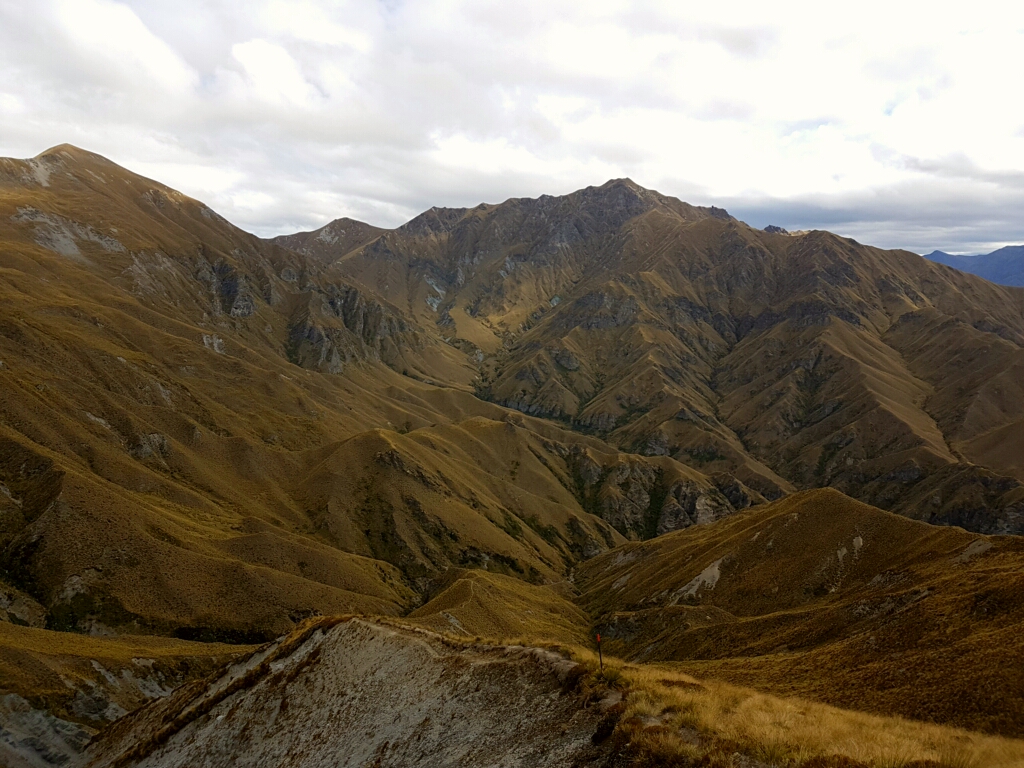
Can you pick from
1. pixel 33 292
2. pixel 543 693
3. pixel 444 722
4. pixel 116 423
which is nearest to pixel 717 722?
pixel 543 693

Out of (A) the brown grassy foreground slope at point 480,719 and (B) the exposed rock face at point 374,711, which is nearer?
(A) the brown grassy foreground slope at point 480,719

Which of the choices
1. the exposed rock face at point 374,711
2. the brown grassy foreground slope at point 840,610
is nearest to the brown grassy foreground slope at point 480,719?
the exposed rock face at point 374,711

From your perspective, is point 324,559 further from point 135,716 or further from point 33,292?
point 33,292

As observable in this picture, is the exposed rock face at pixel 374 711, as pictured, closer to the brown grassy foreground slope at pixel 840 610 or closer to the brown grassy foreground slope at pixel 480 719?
the brown grassy foreground slope at pixel 480 719

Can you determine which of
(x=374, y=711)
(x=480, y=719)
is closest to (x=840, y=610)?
(x=480, y=719)

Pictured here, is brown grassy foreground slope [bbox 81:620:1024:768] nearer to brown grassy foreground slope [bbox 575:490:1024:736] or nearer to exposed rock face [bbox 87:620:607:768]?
exposed rock face [bbox 87:620:607:768]

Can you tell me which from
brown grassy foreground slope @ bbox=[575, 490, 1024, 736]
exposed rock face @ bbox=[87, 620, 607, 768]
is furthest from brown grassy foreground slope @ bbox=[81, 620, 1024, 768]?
brown grassy foreground slope @ bbox=[575, 490, 1024, 736]
